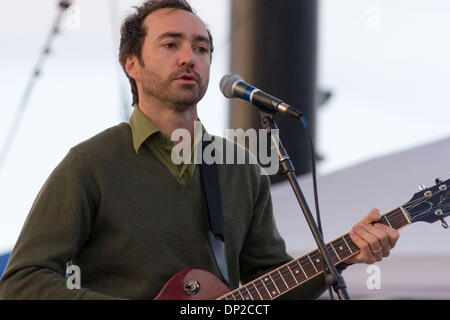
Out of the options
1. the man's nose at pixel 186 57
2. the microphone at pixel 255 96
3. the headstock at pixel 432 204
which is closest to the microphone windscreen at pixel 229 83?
the microphone at pixel 255 96

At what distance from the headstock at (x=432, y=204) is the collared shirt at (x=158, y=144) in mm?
803

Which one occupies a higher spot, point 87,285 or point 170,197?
point 170,197

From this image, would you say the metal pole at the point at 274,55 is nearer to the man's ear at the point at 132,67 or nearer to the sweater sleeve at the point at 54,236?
the man's ear at the point at 132,67

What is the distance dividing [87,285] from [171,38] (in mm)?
939

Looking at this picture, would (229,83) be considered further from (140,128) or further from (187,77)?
(140,128)

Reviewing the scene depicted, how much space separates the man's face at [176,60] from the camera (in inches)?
117

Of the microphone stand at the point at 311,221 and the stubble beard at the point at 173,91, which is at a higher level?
the stubble beard at the point at 173,91

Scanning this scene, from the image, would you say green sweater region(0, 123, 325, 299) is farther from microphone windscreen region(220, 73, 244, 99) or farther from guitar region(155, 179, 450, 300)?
microphone windscreen region(220, 73, 244, 99)

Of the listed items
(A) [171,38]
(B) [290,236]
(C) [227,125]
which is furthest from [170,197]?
(C) [227,125]

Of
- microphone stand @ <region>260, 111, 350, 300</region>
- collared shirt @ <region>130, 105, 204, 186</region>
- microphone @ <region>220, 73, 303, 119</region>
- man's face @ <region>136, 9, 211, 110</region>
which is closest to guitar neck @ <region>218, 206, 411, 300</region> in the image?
microphone stand @ <region>260, 111, 350, 300</region>

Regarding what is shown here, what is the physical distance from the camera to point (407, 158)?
15.8 feet

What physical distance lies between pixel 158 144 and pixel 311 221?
0.77 meters

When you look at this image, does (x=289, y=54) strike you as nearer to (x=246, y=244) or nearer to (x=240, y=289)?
(x=246, y=244)

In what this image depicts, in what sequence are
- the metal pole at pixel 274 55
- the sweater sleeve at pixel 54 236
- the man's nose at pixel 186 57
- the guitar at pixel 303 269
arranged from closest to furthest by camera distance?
1. the sweater sleeve at pixel 54 236
2. the guitar at pixel 303 269
3. the man's nose at pixel 186 57
4. the metal pole at pixel 274 55
